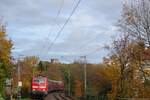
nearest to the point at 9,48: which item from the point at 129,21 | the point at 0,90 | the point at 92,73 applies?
the point at 0,90

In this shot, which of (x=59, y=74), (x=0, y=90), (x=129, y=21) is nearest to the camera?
(x=129, y=21)

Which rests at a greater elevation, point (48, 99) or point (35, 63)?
point (35, 63)

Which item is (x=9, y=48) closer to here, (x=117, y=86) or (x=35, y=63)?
(x=117, y=86)

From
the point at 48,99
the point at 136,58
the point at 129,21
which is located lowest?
the point at 48,99

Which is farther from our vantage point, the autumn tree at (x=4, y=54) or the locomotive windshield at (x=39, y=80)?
the locomotive windshield at (x=39, y=80)

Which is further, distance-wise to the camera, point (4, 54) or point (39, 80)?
point (39, 80)

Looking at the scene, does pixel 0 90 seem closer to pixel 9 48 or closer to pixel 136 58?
pixel 9 48

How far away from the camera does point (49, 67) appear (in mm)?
133375

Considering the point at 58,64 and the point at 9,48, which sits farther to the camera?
the point at 58,64

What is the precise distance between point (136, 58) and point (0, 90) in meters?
18.7

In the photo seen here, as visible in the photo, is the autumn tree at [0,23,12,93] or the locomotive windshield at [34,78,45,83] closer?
the autumn tree at [0,23,12,93]

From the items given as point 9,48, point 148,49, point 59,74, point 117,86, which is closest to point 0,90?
point 9,48

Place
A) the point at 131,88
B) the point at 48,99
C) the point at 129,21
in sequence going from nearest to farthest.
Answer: the point at 129,21, the point at 131,88, the point at 48,99

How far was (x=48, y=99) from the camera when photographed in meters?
76.6
